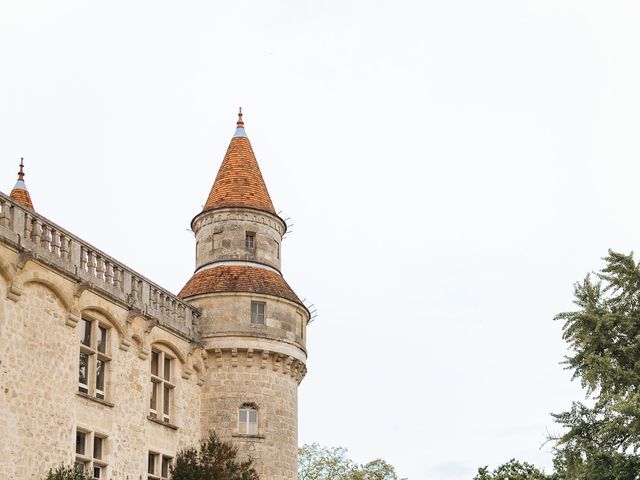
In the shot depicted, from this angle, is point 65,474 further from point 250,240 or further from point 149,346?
point 250,240

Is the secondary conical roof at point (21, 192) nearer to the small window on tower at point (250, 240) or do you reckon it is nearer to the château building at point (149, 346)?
the château building at point (149, 346)

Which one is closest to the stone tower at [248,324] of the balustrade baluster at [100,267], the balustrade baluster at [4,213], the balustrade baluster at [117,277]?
the balustrade baluster at [117,277]

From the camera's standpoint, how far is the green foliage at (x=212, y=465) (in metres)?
28.2

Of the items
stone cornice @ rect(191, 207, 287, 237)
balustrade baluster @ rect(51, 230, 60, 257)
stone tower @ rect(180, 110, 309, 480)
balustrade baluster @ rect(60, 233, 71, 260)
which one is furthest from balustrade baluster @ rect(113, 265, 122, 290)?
stone cornice @ rect(191, 207, 287, 237)

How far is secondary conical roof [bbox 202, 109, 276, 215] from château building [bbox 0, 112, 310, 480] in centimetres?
5

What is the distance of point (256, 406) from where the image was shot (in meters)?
31.3

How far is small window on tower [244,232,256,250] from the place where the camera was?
3363 centimetres

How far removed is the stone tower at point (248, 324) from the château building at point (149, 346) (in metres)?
0.04

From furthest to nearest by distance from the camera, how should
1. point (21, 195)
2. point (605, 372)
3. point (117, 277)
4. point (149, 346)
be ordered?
point (21, 195) < point (149, 346) < point (117, 277) < point (605, 372)

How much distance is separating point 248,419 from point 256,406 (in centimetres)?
45

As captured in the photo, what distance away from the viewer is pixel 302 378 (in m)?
33.6

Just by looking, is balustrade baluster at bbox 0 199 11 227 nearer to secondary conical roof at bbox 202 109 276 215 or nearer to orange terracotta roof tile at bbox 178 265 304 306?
orange terracotta roof tile at bbox 178 265 304 306

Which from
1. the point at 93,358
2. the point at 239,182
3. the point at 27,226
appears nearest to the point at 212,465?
the point at 93,358

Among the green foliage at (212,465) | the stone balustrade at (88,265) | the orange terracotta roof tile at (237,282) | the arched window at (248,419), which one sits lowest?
the green foliage at (212,465)
